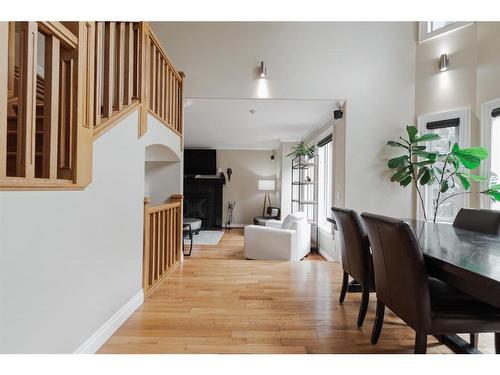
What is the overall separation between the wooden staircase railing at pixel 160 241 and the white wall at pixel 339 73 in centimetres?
170

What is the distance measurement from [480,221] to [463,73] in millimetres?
2054

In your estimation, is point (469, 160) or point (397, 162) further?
point (397, 162)

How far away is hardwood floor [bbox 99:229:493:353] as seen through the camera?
→ 1824 mm

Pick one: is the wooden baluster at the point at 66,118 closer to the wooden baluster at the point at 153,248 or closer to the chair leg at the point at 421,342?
the wooden baluster at the point at 153,248

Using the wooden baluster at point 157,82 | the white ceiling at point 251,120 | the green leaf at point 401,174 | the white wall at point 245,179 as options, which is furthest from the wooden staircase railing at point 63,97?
the white wall at point 245,179

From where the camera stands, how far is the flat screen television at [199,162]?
27.9 ft

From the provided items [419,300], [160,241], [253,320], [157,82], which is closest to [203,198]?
[160,241]

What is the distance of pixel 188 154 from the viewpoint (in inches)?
334

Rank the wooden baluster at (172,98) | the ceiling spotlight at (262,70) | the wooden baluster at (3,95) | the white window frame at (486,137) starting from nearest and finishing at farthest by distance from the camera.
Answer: the wooden baluster at (3,95)
the white window frame at (486,137)
the wooden baluster at (172,98)
the ceiling spotlight at (262,70)

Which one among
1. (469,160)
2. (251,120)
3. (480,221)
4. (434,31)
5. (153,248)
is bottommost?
(153,248)

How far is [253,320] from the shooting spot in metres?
2.17

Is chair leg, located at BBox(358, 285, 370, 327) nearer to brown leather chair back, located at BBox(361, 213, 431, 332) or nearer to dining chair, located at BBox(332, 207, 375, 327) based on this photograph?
dining chair, located at BBox(332, 207, 375, 327)

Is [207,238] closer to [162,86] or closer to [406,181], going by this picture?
[162,86]

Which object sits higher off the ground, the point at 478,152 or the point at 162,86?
the point at 162,86
